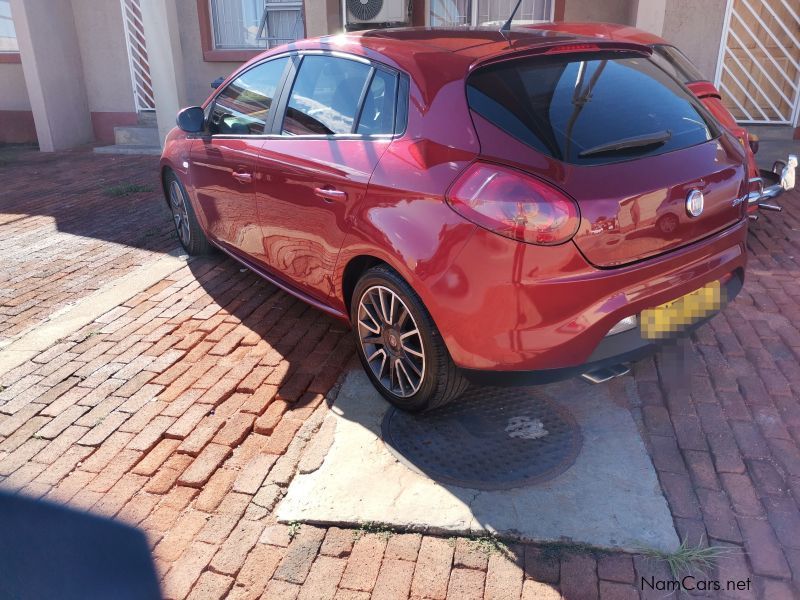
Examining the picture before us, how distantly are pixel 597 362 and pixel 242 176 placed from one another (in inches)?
101

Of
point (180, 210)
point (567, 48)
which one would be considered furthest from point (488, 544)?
point (180, 210)

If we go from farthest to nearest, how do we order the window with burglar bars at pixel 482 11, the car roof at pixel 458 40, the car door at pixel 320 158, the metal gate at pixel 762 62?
1. the window with burglar bars at pixel 482 11
2. the metal gate at pixel 762 62
3. the car door at pixel 320 158
4. the car roof at pixel 458 40

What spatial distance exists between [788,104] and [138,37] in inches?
403

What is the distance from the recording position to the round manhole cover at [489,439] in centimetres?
293

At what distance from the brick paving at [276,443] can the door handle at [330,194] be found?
40.0 inches

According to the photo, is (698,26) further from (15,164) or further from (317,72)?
(15,164)

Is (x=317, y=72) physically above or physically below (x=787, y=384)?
above

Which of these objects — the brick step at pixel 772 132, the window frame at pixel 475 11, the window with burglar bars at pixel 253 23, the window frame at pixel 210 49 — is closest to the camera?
the brick step at pixel 772 132

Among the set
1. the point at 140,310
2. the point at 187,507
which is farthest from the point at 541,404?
the point at 140,310

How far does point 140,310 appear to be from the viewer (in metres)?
4.77

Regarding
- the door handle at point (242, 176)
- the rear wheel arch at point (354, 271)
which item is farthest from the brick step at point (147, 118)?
the rear wheel arch at point (354, 271)

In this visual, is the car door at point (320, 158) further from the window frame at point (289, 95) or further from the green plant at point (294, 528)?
the green plant at point (294, 528)

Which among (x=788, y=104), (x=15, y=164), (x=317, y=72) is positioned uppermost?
(x=317, y=72)

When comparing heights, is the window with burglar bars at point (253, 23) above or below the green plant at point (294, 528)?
above
